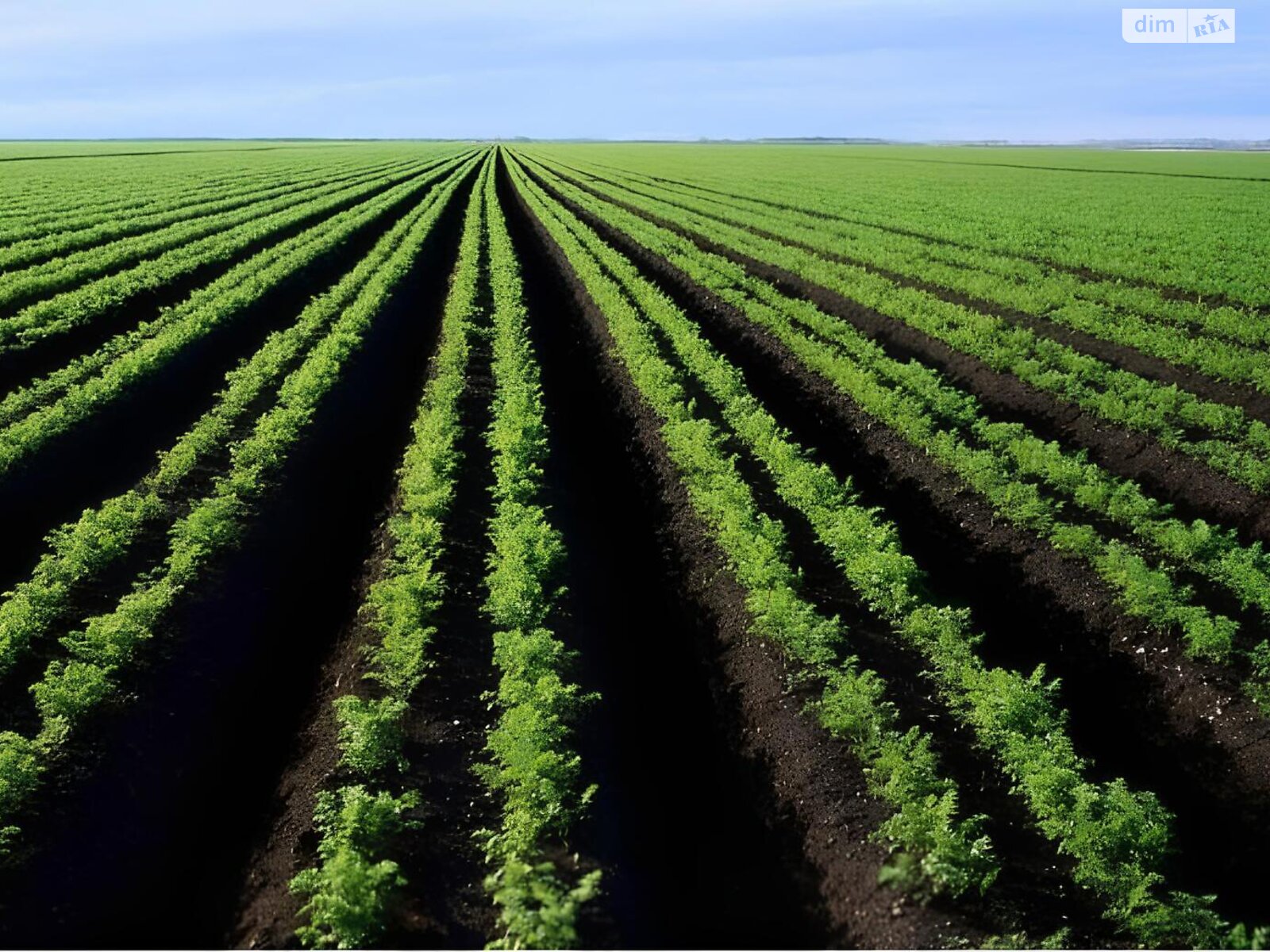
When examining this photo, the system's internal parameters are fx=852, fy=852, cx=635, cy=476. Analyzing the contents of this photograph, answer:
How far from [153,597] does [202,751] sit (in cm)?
256

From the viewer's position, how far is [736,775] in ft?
29.6

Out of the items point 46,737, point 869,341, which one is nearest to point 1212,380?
point 869,341

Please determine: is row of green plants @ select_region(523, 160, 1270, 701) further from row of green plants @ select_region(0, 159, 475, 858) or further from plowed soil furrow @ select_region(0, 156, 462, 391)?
plowed soil furrow @ select_region(0, 156, 462, 391)

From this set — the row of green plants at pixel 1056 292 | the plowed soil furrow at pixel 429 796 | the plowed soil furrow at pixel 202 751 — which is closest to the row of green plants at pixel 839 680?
the plowed soil furrow at pixel 429 796

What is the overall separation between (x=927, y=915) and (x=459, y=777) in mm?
4460

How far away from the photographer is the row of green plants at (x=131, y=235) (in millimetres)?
28734

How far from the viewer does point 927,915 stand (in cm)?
705

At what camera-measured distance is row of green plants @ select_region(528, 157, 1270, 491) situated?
15.5 m

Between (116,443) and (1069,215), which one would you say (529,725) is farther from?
(1069,215)

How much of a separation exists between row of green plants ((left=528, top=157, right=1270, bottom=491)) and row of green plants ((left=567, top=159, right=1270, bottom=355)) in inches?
76.6

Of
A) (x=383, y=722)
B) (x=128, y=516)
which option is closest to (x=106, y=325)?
(x=128, y=516)

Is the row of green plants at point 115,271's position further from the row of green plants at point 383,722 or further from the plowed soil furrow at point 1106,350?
the plowed soil furrow at point 1106,350

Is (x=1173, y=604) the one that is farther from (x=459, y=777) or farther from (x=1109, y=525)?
(x=459, y=777)

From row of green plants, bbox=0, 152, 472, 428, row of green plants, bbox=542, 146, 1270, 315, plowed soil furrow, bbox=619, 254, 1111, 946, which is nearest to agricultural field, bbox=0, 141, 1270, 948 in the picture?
plowed soil furrow, bbox=619, 254, 1111, 946
